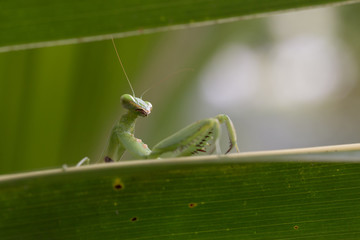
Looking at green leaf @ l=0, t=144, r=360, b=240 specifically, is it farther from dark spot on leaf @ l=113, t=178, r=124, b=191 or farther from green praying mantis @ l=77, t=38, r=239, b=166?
green praying mantis @ l=77, t=38, r=239, b=166

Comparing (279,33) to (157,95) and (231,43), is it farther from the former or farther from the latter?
(157,95)

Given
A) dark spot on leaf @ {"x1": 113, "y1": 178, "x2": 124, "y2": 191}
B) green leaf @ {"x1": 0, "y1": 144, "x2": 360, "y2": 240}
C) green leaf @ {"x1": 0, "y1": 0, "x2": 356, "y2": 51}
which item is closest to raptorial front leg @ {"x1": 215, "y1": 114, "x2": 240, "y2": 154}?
green leaf @ {"x1": 0, "y1": 144, "x2": 360, "y2": 240}

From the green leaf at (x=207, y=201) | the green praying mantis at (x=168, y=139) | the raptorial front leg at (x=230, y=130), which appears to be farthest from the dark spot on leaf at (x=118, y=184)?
the raptorial front leg at (x=230, y=130)

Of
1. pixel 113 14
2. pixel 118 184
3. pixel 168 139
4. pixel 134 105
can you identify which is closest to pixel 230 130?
pixel 168 139

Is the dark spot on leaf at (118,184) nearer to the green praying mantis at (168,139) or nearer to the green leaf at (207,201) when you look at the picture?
the green leaf at (207,201)

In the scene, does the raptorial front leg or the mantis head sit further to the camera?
the mantis head

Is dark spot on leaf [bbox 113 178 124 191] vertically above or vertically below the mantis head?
below
